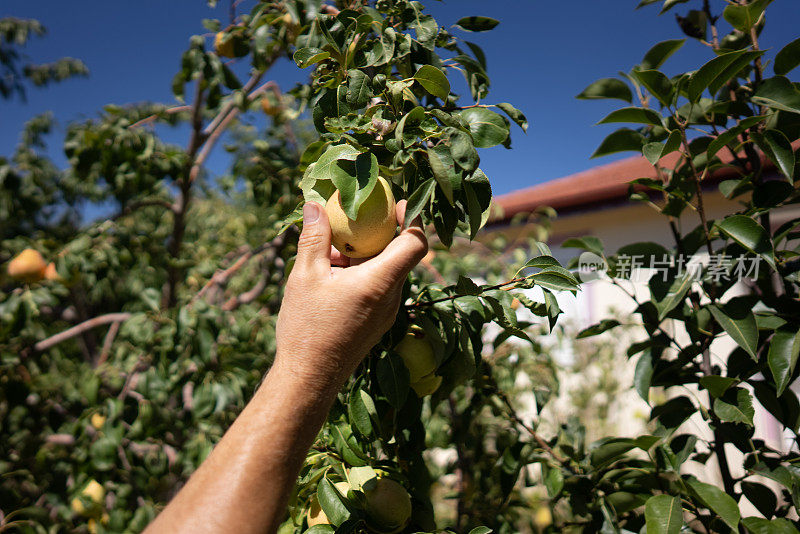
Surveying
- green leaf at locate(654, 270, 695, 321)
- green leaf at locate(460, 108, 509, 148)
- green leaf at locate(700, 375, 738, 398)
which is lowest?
green leaf at locate(700, 375, 738, 398)

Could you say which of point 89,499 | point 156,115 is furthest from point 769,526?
point 156,115

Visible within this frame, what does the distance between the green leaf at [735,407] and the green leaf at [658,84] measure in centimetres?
68

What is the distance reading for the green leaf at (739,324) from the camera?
106cm

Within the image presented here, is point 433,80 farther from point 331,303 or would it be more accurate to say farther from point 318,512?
point 318,512

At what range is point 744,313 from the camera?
1119 millimetres

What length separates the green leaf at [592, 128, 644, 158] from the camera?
50.4 inches

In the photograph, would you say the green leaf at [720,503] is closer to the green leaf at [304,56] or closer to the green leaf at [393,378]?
the green leaf at [393,378]

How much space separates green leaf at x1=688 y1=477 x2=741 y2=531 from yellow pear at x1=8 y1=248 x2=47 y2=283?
2754 mm

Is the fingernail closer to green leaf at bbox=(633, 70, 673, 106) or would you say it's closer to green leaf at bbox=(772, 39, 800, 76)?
green leaf at bbox=(633, 70, 673, 106)

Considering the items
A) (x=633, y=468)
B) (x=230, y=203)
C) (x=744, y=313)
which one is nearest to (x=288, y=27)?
(x=744, y=313)

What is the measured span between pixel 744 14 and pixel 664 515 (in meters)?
1.15

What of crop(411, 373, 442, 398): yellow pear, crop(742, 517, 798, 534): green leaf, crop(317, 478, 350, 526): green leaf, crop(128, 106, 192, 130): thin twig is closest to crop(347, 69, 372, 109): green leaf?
crop(411, 373, 442, 398): yellow pear

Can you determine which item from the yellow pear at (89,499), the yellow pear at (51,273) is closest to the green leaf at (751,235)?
the yellow pear at (89,499)

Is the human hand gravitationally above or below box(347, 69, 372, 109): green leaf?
below
